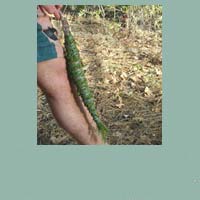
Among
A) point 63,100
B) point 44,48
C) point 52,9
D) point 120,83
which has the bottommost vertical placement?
point 63,100

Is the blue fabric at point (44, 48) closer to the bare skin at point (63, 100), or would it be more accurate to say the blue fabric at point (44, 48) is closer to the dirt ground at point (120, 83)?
the bare skin at point (63, 100)

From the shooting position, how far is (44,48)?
5098 millimetres

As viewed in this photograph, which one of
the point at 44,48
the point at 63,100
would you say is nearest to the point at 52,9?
the point at 44,48

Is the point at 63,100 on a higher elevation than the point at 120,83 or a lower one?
lower

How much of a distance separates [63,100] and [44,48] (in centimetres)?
52

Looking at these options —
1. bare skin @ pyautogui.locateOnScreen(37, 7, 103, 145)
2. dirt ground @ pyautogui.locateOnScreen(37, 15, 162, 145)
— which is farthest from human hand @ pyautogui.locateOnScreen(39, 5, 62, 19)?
dirt ground @ pyautogui.locateOnScreen(37, 15, 162, 145)

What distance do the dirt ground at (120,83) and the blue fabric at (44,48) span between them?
286mm

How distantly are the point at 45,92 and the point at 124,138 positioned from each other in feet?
2.85

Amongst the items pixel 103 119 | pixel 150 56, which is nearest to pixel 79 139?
pixel 103 119

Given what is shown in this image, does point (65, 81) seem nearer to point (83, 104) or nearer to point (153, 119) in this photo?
point (83, 104)

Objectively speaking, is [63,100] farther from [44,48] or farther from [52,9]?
[52,9]

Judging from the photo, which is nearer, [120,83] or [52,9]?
[52,9]

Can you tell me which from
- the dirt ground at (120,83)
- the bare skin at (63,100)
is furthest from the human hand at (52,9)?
the dirt ground at (120,83)

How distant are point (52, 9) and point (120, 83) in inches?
37.6
